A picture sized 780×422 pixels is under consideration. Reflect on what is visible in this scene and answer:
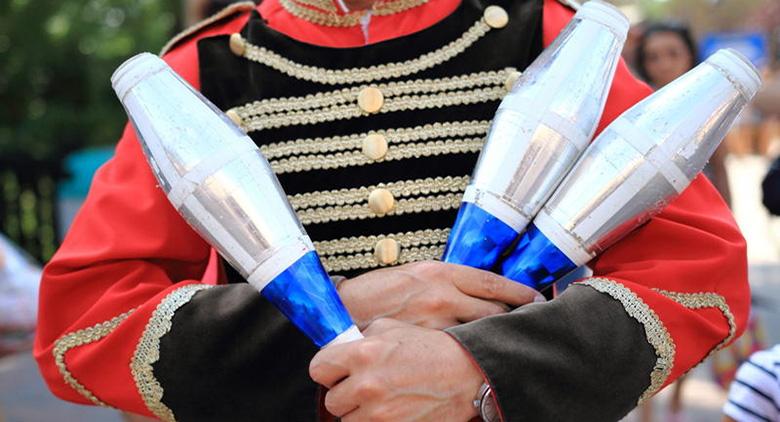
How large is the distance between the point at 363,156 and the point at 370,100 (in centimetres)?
10

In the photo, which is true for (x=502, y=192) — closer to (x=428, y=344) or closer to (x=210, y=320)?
(x=428, y=344)

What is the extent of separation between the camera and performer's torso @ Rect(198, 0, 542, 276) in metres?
1.83

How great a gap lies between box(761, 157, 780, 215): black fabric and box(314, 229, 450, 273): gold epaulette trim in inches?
58.5

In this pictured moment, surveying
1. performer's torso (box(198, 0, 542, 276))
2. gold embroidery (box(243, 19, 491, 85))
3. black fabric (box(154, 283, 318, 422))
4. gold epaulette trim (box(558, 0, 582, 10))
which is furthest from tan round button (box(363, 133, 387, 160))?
gold epaulette trim (box(558, 0, 582, 10))

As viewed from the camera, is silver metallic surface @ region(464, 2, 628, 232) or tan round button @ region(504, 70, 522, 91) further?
tan round button @ region(504, 70, 522, 91)

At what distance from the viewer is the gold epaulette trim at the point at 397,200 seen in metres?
1.83

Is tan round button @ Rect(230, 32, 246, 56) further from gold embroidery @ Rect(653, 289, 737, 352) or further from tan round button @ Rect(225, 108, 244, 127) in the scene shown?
gold embroidery @ Rect(653, 289, 737, 352)

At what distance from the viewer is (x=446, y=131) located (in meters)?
1.86

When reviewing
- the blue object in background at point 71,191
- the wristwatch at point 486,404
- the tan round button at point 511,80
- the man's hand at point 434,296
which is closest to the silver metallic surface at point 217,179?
the man's hand at point 434,296

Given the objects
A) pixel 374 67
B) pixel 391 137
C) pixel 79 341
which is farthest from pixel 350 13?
pixel 79 341

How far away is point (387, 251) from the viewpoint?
1.80 metres

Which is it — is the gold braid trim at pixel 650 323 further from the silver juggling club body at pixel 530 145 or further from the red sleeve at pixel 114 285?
the red sleeve at pixel 114 285

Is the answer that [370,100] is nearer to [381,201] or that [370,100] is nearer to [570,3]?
[381,201]

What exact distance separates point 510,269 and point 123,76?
2.32 ft
